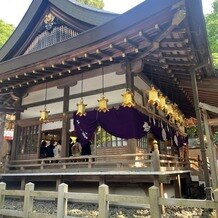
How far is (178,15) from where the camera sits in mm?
5551

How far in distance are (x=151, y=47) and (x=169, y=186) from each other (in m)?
6.41

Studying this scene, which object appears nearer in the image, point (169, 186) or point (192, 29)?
point (192, 29)

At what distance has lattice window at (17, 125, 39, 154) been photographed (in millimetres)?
11266

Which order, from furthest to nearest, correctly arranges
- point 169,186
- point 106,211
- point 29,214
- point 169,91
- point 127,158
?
1. point 169,91
2. point 169,186
3. point 127,158
4. point 29,214
5. point 106,211

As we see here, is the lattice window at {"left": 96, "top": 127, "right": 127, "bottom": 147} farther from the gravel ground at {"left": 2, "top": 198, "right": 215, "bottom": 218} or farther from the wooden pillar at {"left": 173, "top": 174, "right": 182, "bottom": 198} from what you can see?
the wooden pillar at {"left": 173, "top": 174, "right": 182, "bottom": 198}

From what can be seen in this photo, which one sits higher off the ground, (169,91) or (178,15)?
(169,91)

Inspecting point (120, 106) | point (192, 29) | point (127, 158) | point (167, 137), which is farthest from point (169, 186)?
point (192, 29)

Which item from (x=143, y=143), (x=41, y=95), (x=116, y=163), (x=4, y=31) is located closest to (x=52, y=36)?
(x=41, y=95)

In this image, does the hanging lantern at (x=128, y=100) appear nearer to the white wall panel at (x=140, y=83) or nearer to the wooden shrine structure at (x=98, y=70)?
the wooden shrine structure at (x=98, y=70)

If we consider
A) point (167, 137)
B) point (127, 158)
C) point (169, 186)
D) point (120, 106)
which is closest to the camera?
point (127, 158)

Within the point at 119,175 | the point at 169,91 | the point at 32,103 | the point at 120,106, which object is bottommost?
the point at 119,175

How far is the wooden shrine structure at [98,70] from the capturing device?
663cm

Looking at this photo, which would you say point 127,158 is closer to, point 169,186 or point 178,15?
Result: point 169,186

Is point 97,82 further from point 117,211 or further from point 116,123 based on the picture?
point 117,211
